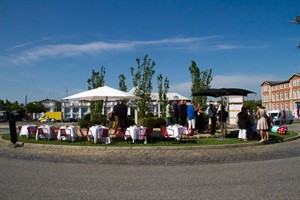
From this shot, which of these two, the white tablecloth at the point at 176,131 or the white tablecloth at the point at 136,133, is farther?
the white tablecloth at the point at 136,133

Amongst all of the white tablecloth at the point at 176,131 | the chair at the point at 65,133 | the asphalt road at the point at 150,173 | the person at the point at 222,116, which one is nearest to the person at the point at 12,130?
the asphalt road at the point at 150,173

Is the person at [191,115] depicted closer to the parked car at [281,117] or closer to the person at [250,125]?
the person at [250,125]

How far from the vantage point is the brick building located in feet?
277

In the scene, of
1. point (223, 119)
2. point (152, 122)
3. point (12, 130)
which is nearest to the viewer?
point (12, 130)

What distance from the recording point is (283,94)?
91.2 metres

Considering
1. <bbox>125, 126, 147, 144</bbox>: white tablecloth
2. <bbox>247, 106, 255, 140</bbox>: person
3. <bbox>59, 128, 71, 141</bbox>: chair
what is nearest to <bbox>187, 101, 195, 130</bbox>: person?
<bbox>247, 106, 255, 140</bbox>: person

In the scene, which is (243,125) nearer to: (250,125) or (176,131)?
(250,125)

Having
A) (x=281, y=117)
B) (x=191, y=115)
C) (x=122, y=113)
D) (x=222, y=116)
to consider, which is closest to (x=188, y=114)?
(x=191, y=115)

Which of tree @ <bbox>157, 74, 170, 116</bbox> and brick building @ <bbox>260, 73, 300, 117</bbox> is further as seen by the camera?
brick building @ <bbox>260, 73, 300, 117</bbox>

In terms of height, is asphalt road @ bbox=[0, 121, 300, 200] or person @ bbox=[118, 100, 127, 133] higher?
person @ bbox=[118, 100, 127, 133]

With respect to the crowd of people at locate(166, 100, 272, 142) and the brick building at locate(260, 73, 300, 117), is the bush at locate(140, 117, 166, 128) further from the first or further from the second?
the brick building at locate(260, 73, 300, 117)

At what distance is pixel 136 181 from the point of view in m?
7.03

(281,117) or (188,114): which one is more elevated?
(188,114)

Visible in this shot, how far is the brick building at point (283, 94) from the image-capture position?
8438cm
